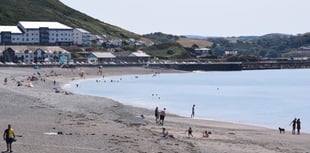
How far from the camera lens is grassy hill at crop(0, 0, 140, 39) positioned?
14719cm

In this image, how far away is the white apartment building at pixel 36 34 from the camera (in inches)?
4734

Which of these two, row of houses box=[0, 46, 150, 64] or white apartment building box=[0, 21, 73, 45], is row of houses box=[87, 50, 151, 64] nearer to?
row of houses box=[0, 46, 150, 64]

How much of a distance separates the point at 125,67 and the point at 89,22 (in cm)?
6704

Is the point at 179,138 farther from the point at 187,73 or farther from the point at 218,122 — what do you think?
the point at 187,73

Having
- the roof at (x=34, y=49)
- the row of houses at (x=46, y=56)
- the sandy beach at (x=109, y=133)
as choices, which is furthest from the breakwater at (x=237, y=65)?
the sandy beach at (x=109, y=133)

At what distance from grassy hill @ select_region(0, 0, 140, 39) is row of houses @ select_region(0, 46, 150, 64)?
94.6ft

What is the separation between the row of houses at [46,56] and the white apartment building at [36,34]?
27.6ft

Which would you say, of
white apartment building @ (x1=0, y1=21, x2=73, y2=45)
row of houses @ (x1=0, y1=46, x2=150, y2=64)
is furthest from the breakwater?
white apartment building @ (x1=0, y1=21, x2=73, y2=45)

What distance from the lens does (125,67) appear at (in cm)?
10656

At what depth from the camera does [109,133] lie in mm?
24938

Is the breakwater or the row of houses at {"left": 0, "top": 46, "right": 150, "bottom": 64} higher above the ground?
the row of houses at {"left": 0, "top": 46, "right": 150, "bottom": 64}

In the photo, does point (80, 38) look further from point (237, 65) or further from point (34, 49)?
point (237, 65)

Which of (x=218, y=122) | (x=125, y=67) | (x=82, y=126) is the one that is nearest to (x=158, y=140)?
(x=82, y=126)

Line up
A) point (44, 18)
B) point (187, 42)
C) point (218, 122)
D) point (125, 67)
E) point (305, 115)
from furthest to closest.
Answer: point (187, 42) → point (44, 18) → point (125, 67) → point (305, 115) → point (218, 122)
